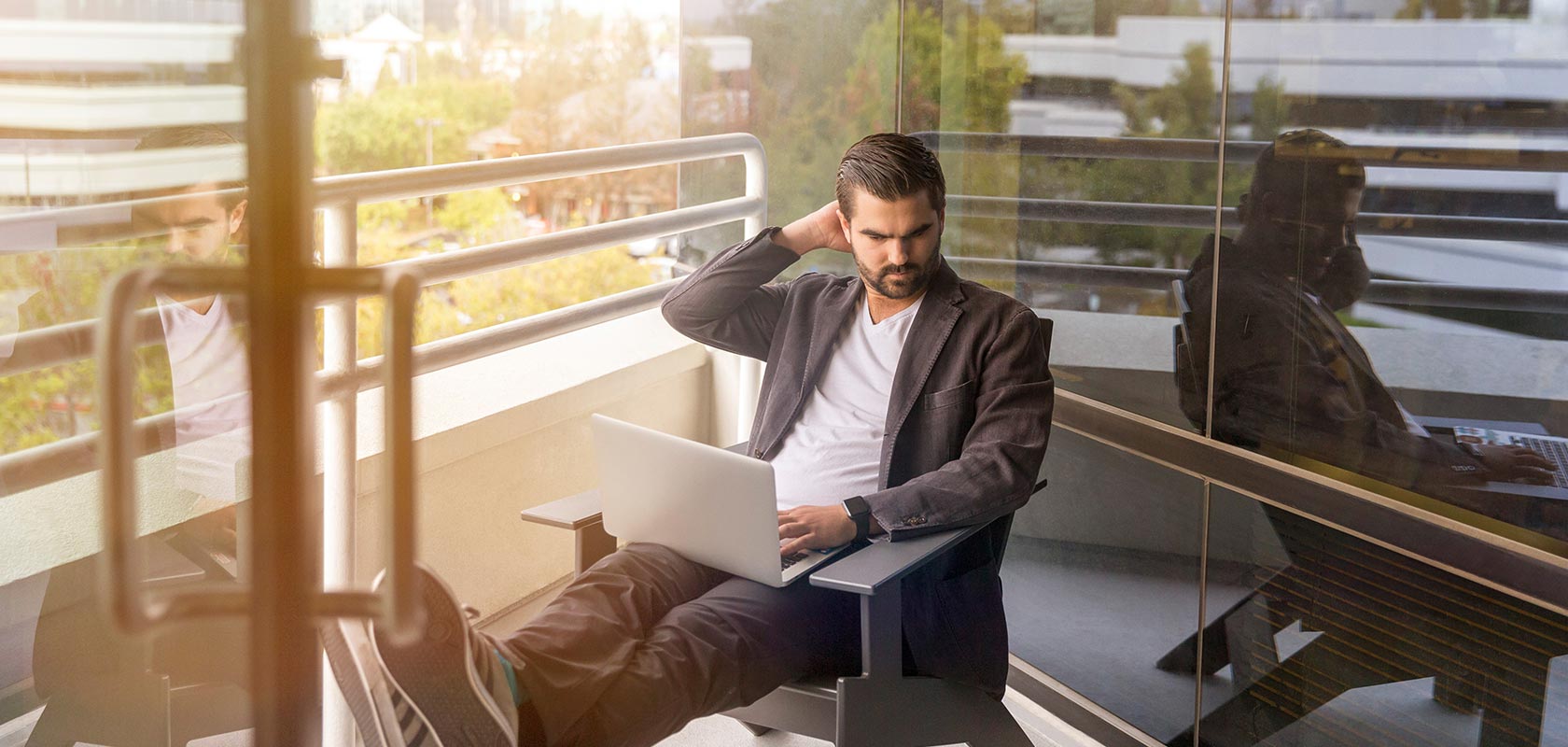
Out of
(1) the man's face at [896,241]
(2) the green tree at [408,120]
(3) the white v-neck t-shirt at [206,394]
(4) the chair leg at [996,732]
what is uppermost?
Answer: (2) the green tree at [408,120]

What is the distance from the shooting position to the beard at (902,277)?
242 centimetres

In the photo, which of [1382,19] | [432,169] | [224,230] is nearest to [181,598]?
[224,230]

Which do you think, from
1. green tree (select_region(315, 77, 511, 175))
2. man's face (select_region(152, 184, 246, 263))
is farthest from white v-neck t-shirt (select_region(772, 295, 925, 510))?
green tree (select_region(315, 77, 511, 175))

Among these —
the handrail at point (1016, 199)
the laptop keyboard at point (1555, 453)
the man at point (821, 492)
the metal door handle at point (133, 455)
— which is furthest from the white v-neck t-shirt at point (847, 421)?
the metal door handle at point (133, 455)

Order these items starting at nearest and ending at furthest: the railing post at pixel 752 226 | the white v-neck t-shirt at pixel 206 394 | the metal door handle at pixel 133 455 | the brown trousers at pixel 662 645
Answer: the metal door handle at pixel 133 455, the white v-neck t-shirt at pixel 206 394, the brown trousers at pixel 662 645, the railing post at pixel 752 226

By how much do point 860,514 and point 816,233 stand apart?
681 millimetres

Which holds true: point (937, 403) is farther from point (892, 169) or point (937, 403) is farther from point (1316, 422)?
point (1316, 422)

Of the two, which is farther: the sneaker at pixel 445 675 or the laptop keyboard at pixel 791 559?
the laptop keyboard at pixel 791 559

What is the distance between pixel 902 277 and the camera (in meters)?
2.43

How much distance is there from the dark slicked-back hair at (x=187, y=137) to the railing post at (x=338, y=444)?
0.76 meters

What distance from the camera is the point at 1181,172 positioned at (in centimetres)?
232

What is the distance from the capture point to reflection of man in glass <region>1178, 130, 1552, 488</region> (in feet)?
6.33

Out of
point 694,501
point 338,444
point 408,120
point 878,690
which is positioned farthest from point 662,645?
point 408,120

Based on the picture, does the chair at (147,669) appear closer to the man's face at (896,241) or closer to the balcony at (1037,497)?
the balcony at (1037,497)
